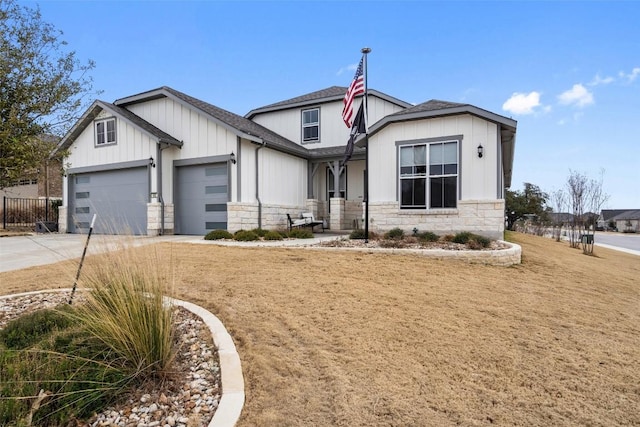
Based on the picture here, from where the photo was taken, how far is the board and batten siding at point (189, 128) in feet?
41.5

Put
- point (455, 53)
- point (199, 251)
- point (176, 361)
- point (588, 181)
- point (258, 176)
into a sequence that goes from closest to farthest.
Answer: point (176, 361), point (199, 251), point (258, 176), point (455, 53), point (588, 181)

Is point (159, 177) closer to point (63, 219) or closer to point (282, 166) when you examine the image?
point (282, 166)

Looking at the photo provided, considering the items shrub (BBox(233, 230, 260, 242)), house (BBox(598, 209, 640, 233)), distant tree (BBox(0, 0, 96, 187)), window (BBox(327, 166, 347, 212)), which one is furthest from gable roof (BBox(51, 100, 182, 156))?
house (BBox(598, 209, 640, 233))

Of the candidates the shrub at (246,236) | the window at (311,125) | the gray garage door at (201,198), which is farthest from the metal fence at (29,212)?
the window at (311,125)

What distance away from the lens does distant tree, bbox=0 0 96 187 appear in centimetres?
378

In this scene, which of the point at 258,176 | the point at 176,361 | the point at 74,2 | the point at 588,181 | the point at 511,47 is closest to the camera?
the point at 176,361

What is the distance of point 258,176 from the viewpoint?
42.8ft

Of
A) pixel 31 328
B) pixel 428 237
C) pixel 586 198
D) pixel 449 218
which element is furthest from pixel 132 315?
pixel 586 198

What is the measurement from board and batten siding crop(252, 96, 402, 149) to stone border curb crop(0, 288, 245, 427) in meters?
13.8

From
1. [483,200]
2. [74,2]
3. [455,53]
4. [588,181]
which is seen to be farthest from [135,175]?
[588,181]

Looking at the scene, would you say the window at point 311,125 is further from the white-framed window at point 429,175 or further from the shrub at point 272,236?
the shrub at point 272,236

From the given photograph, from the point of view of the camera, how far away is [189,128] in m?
13.4

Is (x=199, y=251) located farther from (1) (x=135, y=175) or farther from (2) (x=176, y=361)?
(1) (x=135, y=175)

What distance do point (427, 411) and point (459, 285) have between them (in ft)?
11.8
